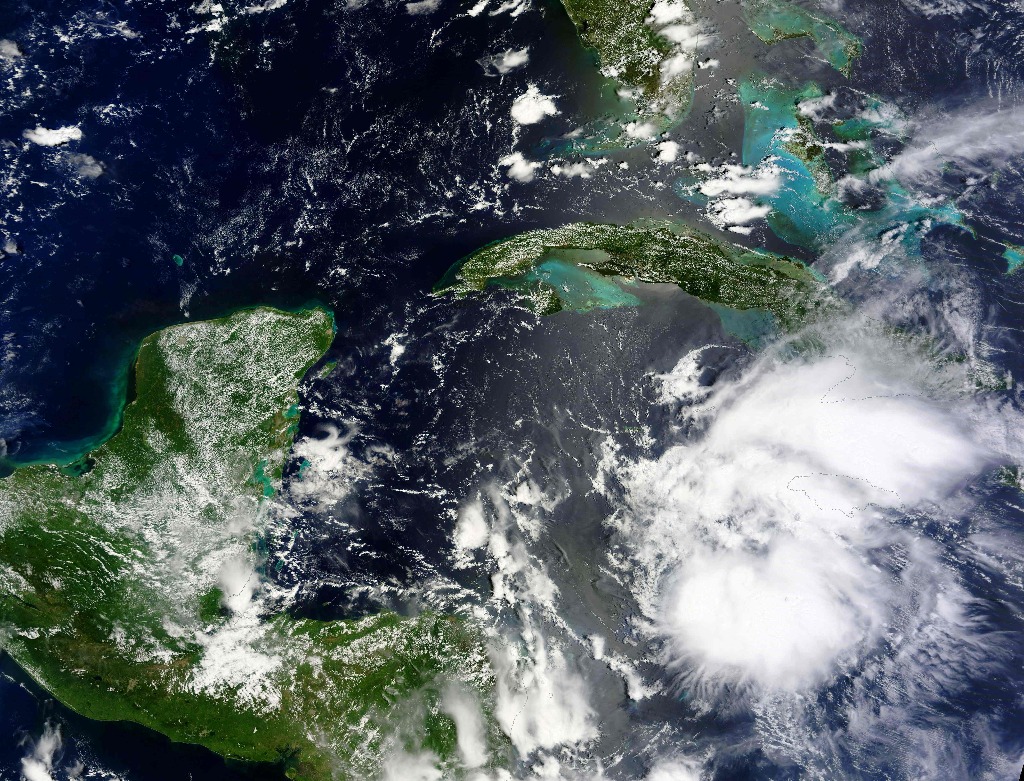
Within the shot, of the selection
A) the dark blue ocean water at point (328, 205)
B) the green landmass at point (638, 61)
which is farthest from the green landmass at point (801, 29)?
the green landmass at point (638, 61)

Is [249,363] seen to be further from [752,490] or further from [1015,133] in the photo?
[1015,133]

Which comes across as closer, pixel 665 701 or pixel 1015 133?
pixel 665 701

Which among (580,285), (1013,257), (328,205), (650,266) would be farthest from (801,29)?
(328,205)

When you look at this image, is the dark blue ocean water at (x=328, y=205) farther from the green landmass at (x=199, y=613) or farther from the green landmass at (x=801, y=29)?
the green landmass at (x=199, y=613)

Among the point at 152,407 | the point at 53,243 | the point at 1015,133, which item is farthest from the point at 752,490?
the point at 53,243

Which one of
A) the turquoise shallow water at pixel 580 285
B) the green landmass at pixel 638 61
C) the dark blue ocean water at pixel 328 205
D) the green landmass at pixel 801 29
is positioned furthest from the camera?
the green landmass at pixel 801 29

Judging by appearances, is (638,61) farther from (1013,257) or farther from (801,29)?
(1013,257)

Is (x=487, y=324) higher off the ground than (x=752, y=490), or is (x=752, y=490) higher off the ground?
(x=487, y=324)
